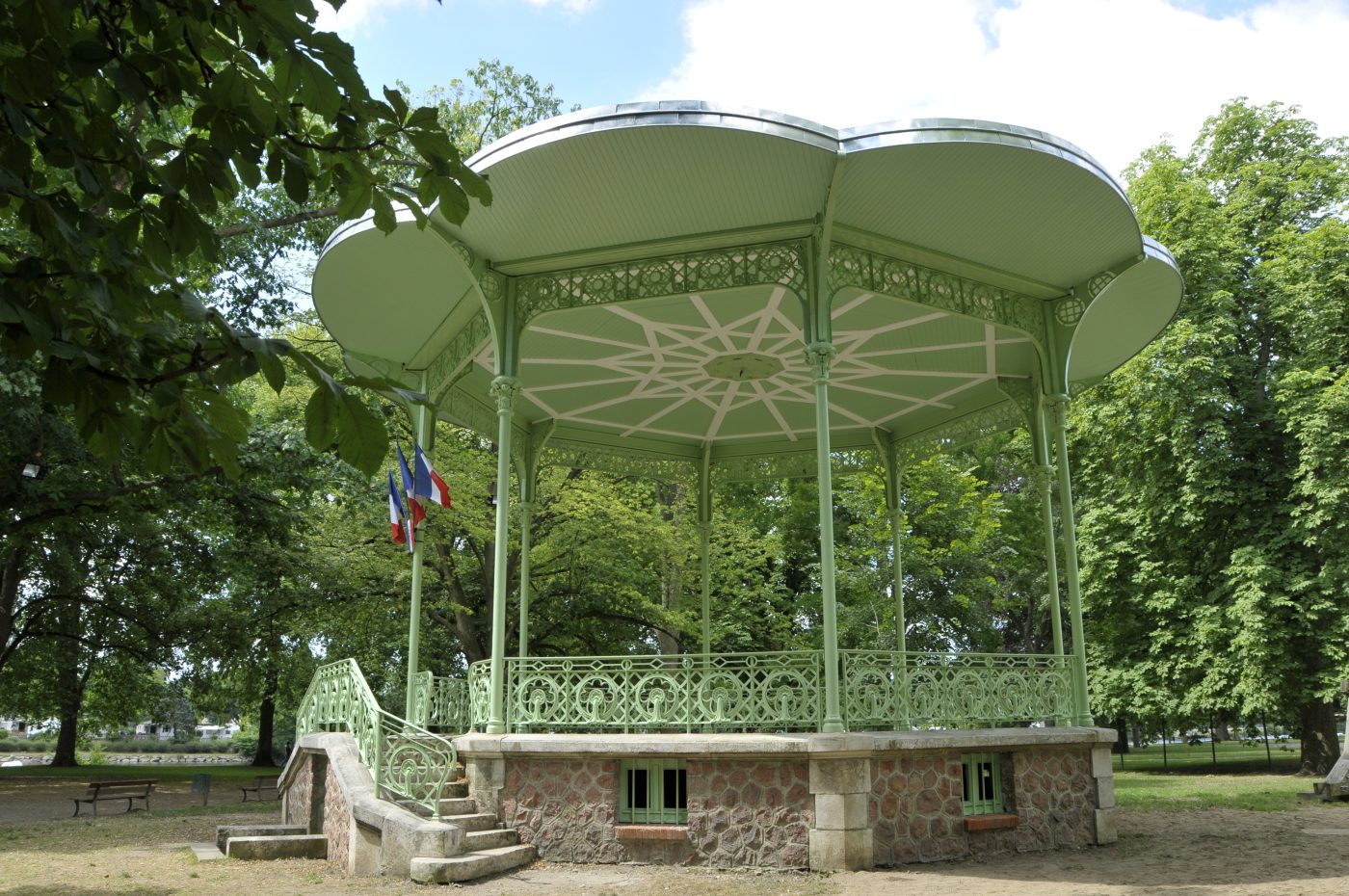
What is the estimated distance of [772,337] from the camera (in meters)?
15.5

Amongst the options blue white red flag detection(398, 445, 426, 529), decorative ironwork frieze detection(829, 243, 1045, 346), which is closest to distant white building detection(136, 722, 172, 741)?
blue white red flag detection(398, 445, 426, 529)

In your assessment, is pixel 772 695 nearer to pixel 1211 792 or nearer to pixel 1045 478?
pixel 1045 478

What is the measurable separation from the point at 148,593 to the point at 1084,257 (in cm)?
2627

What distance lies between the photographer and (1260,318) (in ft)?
90.1

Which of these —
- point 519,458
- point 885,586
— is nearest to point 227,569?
point 519,458

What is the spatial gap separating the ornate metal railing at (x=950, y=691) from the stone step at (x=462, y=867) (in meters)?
3.95

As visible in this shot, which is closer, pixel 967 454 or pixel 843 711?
pixel 843 711

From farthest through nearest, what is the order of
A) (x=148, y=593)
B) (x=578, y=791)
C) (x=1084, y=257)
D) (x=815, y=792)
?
(x=148, y=593)
(x=1084, y=257)
(x=578, y=791)
(x=815, y=792)

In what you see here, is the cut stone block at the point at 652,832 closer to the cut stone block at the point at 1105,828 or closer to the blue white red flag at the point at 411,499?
the blue white red flag at the point at 411,499

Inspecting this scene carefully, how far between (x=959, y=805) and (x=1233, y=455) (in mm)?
19013

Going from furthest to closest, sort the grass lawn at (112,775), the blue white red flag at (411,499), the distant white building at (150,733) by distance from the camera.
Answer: the distant white building at (150,733) → the grass lawn at (112,775) → the blue white red flag at (411,499)

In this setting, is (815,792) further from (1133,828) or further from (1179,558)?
(1179,558)

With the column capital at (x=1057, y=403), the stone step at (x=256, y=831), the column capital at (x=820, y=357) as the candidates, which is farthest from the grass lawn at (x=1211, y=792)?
the stone step at (x=256, y=831)

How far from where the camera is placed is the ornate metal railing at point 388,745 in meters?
11.4
